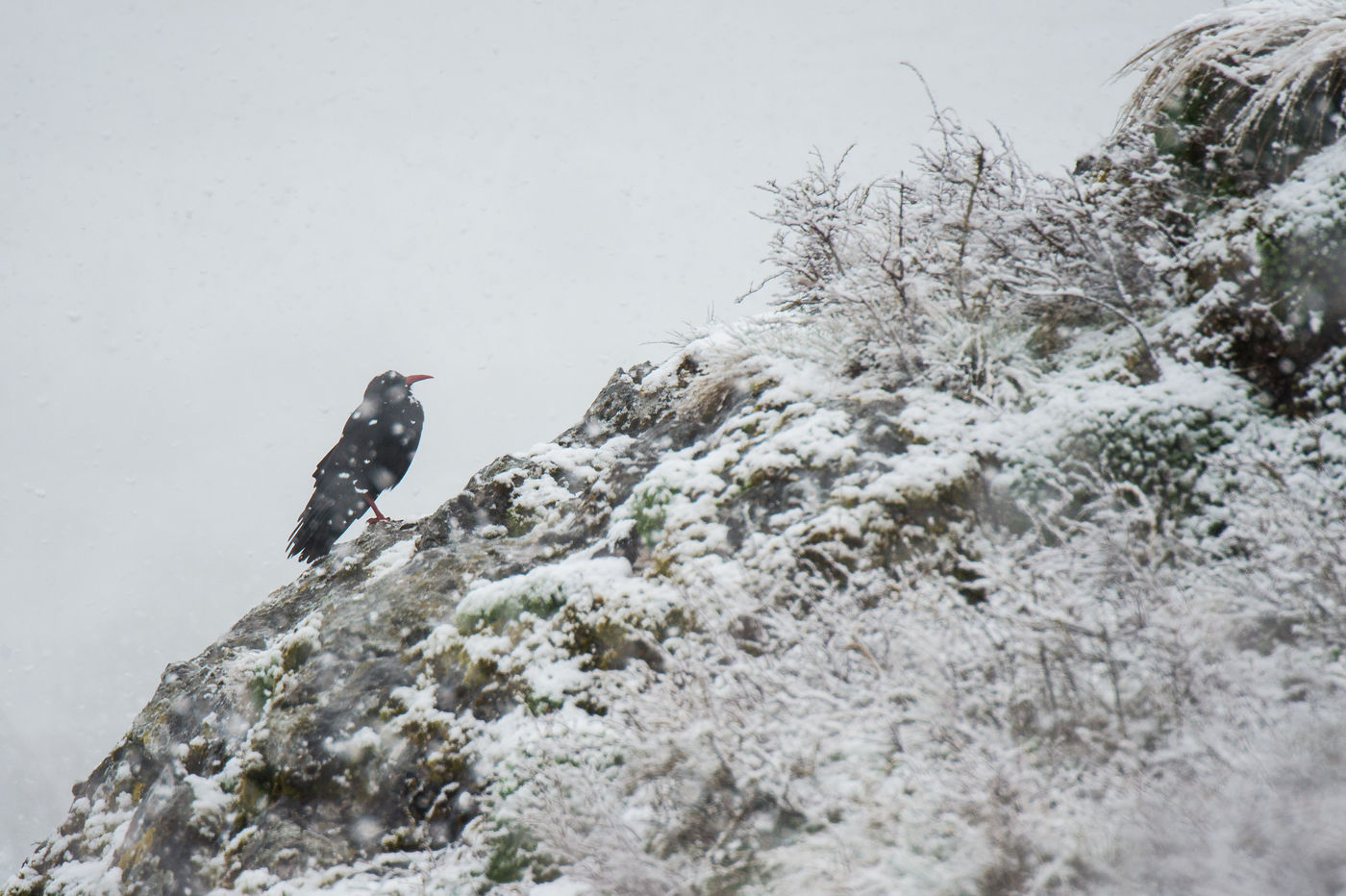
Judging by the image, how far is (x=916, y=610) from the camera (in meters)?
2.07

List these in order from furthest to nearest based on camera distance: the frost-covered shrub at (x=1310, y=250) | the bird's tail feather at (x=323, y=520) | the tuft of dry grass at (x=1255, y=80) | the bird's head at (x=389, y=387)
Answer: the bird's head at (x=389, y=387) < the bird's tail feather at (x=323, y=520) < the tuft of dry grass at (x=1255, y=80) < the frost-covered shrub at (x=1310, y=250)

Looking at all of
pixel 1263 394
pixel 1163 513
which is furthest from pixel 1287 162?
pixel 1163 513

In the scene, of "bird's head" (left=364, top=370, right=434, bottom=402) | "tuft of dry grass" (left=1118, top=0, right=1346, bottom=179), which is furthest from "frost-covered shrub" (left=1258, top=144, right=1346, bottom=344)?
"bird's head" (left=364, top=370, right=434, bottom=402)

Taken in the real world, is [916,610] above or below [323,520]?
below

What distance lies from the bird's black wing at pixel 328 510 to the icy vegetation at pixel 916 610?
1.79m

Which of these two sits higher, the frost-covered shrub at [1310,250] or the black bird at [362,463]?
the black bird at [362,463]

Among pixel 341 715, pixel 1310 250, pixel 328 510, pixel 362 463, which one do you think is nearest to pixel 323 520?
pixel 328 510

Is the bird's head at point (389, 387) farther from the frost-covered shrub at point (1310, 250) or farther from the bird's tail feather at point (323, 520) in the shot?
the frost-covered shrub at point (1310, 250)

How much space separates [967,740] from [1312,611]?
848 mm

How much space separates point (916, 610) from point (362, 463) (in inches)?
212

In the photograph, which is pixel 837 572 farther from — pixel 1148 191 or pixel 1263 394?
pixel 1148 191

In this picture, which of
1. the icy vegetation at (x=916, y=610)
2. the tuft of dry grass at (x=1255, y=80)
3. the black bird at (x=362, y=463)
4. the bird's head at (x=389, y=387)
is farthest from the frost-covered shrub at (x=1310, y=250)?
the bird's head at (x=389, y=387)

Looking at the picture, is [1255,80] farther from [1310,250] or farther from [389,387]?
[389,387]

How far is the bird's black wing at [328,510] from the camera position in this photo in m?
5.85
